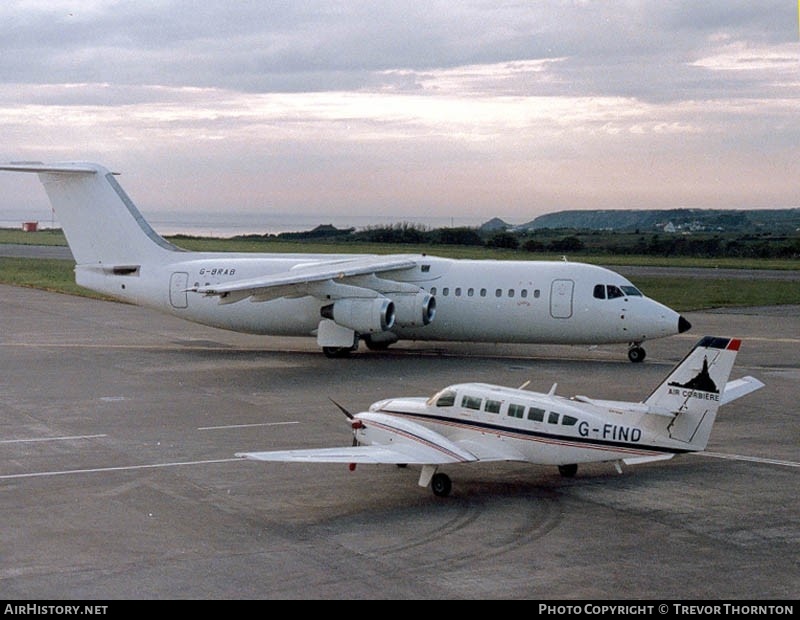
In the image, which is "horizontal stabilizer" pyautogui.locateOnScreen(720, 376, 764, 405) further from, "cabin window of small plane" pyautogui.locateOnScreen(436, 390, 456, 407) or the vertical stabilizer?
"cabin window of small plane" pyautogui.locateOnScreen(436, 390, 456, 407)

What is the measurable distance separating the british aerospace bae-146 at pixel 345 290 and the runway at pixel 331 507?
2953 mm

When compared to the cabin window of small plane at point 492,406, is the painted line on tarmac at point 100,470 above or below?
below

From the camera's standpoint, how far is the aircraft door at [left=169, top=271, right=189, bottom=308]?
37625 millimetres

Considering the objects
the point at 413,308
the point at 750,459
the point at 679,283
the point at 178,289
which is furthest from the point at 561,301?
the point at 679,283

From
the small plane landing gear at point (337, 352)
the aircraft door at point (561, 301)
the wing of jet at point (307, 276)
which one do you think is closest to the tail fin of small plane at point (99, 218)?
the wing of jet at point (307, 276)

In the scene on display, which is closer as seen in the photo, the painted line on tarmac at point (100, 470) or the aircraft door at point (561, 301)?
the painted line on tarmac at point (100, 470)

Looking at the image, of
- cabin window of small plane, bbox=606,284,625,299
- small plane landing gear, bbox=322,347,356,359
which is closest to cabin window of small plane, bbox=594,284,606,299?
cabin window of small plane, bbox=606,284,625,299

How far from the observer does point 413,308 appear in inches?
1396

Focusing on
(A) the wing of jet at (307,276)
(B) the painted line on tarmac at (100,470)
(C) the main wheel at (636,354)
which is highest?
(A) the wing of jet at (307,276)

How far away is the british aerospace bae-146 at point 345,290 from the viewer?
115ft

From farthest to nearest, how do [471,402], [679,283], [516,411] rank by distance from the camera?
[679,283], [471,402], [516,411]

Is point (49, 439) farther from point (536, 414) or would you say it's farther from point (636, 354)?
→ point (636, 354)

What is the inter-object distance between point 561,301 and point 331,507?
736 inches

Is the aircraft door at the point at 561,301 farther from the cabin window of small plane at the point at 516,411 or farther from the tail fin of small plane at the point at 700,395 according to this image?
the tail fin of small plane at the point at 700,395
